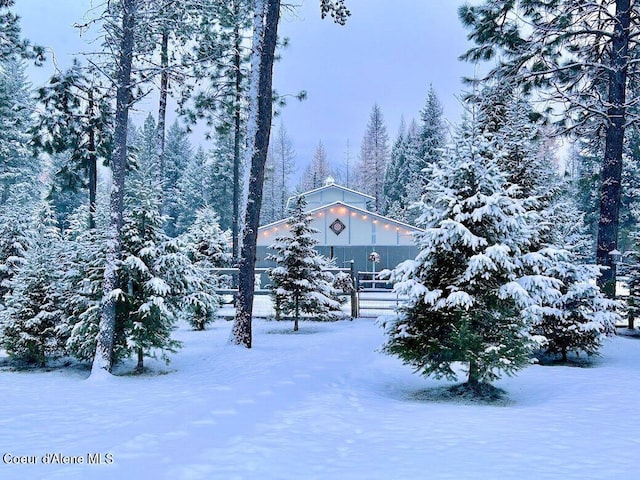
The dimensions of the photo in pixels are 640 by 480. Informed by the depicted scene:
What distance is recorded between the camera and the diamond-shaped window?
31766 millimetres

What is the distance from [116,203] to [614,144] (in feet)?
39.3

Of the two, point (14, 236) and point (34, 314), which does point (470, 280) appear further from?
point (14, 236)

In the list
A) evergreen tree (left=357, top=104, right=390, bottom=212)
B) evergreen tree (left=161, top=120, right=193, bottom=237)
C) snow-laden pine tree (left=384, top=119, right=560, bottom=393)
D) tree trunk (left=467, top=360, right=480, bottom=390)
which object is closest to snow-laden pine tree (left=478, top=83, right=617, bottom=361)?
snow-laden pine tree (left=384, top=119, right=560, bottom=393)

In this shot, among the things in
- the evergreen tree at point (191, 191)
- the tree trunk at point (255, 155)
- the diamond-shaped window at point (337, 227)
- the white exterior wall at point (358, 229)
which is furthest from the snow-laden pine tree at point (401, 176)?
the tree trunk at point (255, 155)

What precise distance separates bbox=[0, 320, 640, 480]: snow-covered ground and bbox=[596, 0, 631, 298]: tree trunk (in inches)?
164

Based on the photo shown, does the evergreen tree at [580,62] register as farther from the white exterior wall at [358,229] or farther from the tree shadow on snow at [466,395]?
the white exterior wall at [358,229]

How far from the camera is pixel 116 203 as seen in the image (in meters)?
8.36

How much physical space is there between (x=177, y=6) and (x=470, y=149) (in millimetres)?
7237

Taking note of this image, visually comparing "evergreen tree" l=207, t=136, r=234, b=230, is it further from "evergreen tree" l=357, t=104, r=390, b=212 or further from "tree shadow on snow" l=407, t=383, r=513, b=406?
"tree shadow on snow" l=407, t=383, r=513, b=406

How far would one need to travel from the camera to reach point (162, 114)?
16.7 meters

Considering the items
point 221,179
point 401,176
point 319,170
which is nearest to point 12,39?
point 221,179

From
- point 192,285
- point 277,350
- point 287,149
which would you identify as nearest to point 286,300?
point 277,350

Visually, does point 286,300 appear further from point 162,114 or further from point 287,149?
point 287,149

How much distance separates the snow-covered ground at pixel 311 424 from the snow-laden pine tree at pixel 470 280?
2.37ft
